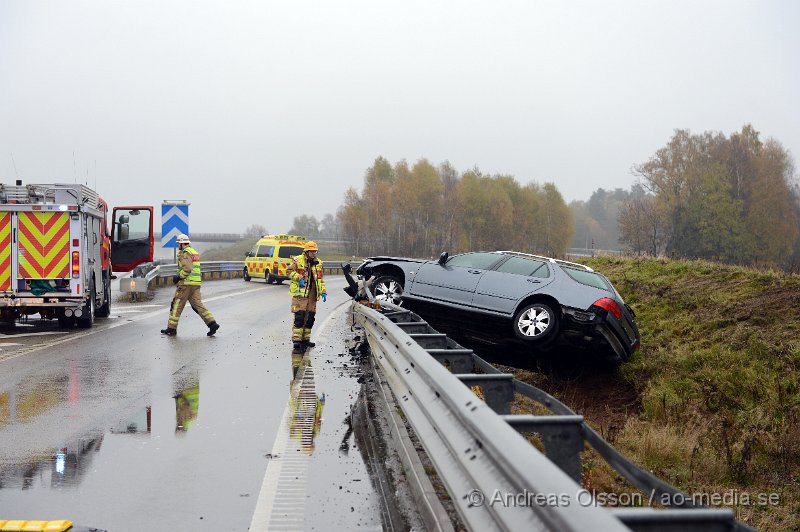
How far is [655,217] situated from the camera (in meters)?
69.8

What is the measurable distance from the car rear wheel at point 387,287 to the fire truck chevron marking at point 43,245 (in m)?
6.18

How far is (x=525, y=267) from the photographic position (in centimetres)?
1286

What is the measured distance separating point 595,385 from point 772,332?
2.97m

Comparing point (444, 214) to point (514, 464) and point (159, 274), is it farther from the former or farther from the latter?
point (514, 464)

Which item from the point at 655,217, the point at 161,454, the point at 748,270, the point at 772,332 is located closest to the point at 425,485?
the point at 161,454

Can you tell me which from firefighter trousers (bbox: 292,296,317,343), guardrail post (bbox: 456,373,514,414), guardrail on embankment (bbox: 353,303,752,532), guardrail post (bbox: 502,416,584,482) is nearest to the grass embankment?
guardrail post (bbox: 456,373,514,414)

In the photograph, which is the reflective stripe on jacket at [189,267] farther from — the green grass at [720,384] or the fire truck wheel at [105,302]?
the green grass at [720,384]

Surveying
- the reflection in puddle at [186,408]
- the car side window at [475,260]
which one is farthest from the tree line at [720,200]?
the reflection in puddle at [186,408]

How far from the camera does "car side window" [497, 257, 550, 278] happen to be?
41.4ft

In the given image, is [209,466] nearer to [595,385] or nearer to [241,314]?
[595,385]

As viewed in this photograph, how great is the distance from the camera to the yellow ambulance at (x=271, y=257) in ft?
121

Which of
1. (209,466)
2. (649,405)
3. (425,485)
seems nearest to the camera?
(425,485)

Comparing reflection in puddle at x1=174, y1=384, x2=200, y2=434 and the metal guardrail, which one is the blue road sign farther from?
the metal guardrail

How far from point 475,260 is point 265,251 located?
83.0ft
